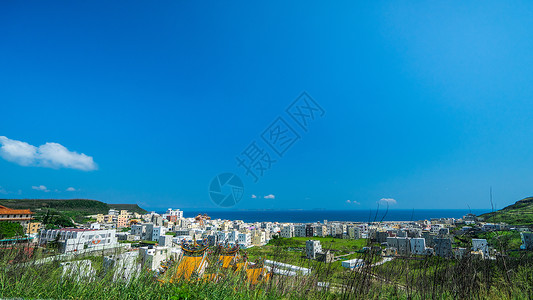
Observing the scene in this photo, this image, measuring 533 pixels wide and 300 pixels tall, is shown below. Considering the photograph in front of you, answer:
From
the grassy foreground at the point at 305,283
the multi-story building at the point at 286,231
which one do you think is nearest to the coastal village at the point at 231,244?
the multi-story building at the point at 286,231

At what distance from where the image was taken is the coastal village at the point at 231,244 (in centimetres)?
270

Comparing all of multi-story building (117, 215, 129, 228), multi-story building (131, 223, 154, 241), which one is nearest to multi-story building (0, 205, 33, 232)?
multi-story building (131, 223, 154, 241)

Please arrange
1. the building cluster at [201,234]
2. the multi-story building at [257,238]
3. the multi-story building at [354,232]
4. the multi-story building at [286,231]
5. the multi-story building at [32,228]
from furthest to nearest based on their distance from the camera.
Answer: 1. the multi-story building at [286,231]
2. the multi-story building at [354,232]
3. the multi-story building at [257,238]
4. the building cluster at [201,234]
5. the multi-story building at [32,228]

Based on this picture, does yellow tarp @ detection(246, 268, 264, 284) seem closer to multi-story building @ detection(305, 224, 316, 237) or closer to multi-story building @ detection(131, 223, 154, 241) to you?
multi-story building @ detection(131, 223, 154, 241)

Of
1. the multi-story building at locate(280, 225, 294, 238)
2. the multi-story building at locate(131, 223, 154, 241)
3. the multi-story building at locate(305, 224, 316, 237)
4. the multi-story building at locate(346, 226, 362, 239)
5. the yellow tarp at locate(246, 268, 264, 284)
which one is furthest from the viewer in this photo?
the multi-story building at locate(305, 224, 316, 237)

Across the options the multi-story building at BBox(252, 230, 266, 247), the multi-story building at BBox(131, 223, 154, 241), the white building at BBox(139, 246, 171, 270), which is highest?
the white building at BBox(139, 246, 171, 270)

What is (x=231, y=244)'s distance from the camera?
283 inches

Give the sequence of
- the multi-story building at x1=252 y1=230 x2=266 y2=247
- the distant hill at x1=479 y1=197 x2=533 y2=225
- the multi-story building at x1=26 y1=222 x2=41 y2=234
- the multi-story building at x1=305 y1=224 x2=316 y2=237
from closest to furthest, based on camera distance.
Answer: the distant hill at x1=479 y1=197 x2=533 y2=225 → the multi-story building at x1=26 y1=222 x2=41 y2=234 → the multi-story building at x1=252 y1=230 x2=266 y2=247 → the multi-story building at x1=305 y1=224 x2=316 y2=237

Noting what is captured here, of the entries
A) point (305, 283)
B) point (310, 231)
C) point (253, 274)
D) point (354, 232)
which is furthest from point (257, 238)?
point (305, 283)

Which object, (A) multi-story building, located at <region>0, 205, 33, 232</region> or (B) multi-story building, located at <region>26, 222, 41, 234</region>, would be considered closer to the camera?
(B) multi-story building, located at <region>26, 222, 41, 234</region>

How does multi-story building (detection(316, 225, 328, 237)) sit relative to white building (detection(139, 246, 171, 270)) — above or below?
below

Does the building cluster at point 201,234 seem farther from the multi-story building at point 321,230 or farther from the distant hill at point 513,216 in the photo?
the distant hill at point 513,216

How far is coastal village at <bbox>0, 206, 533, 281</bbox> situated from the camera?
2.70m

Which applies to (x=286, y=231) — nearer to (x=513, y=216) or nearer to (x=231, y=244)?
(x=513, y=216)
